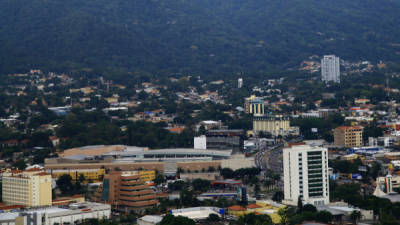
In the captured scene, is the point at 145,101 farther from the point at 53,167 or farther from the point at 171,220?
the point at 171,220

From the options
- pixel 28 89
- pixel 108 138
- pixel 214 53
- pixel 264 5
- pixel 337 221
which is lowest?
pixel 337 221

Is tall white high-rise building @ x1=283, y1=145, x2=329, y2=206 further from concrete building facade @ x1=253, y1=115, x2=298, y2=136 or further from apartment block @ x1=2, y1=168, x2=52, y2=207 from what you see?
concrete building facade @ x1=253, y1=115, x2=298, y2=136

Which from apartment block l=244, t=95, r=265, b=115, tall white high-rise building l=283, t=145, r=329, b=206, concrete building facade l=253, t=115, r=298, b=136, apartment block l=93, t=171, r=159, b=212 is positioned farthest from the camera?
apartment block l=244, t=95, r=265, b=115

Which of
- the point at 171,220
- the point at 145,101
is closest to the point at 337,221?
the point at 171,220

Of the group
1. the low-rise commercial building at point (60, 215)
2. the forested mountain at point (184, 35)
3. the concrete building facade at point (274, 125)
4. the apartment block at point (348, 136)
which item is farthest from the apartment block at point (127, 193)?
the forested mountain at point (184, 35)

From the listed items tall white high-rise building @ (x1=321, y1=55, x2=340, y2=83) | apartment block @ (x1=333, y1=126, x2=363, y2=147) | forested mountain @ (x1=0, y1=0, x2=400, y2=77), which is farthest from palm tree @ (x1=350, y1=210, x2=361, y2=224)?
forested mountain @ (x1=0, y1=0, x2=400, y2=77)
